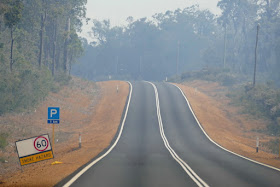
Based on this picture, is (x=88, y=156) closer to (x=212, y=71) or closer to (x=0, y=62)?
(x=0, y=62)

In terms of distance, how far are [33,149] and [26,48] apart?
4166cm

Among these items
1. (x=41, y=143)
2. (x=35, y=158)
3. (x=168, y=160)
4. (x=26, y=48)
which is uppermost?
(x=26, y=48)

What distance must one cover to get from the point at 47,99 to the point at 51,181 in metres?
34.5

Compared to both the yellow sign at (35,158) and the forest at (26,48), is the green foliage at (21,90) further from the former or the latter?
the yellow sign at (35,158)

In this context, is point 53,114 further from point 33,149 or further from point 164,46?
point 164,46

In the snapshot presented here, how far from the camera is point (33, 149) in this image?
15172mm

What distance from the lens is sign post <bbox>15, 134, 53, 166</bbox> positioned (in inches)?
586

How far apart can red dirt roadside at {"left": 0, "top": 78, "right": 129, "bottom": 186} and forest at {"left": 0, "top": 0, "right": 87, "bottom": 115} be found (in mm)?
1694

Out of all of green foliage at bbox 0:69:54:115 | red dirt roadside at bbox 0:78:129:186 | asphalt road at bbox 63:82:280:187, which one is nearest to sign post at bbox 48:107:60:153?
red dirt roadside at bbox 0:78:129:186

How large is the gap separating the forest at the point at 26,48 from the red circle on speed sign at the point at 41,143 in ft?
69.2

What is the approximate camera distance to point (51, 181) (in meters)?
11.8

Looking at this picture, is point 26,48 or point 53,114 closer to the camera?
point 53,114

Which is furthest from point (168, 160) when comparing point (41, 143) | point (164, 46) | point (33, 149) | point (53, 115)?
point (164, 46)

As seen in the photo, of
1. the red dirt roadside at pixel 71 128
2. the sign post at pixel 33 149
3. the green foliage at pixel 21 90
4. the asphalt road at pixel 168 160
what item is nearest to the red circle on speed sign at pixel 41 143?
the sign post at pixel 33 149
